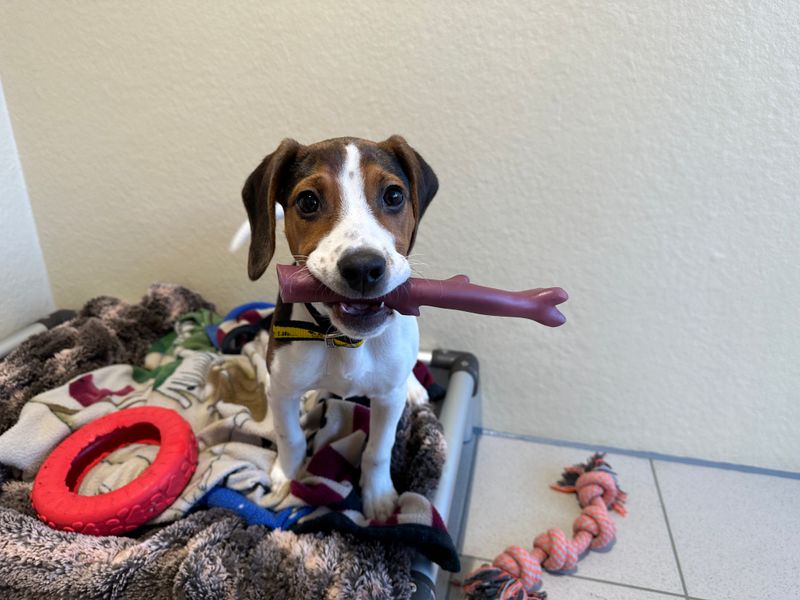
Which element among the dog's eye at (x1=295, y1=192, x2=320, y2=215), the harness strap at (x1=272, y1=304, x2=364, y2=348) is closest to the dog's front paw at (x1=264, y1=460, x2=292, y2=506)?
the harness strap at (x1=272, y1=304, x2=364, y2=348)

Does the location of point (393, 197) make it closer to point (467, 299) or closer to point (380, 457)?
point (467, 299)

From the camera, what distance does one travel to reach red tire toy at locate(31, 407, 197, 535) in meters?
1.37

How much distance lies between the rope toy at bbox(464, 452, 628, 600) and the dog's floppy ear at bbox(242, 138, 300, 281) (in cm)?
98

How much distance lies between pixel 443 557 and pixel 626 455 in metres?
1.10

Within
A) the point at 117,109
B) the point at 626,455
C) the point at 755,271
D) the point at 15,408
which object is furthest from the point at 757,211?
the point at 15,408

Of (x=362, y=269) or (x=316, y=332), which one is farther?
(x=316, y=332)

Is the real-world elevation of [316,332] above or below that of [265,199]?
below

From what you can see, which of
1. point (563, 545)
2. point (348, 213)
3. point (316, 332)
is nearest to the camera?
point (348, 213)

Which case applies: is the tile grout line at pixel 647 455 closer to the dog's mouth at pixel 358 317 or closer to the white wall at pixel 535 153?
the white wall at pixel 535 153

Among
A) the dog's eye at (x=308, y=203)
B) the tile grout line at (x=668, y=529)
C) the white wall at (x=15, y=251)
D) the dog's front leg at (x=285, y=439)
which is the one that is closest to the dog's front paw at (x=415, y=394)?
the dog's front leg at (x=285, y=439)

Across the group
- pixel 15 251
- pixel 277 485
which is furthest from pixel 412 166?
pixel 15 251

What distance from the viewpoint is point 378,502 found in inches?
57.8

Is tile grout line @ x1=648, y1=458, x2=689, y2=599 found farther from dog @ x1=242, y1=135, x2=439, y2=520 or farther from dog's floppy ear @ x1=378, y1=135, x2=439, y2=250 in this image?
dog's floppy ear @ x1=378, y1=135, x2=439, y2=250

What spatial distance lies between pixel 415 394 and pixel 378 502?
0.41m
